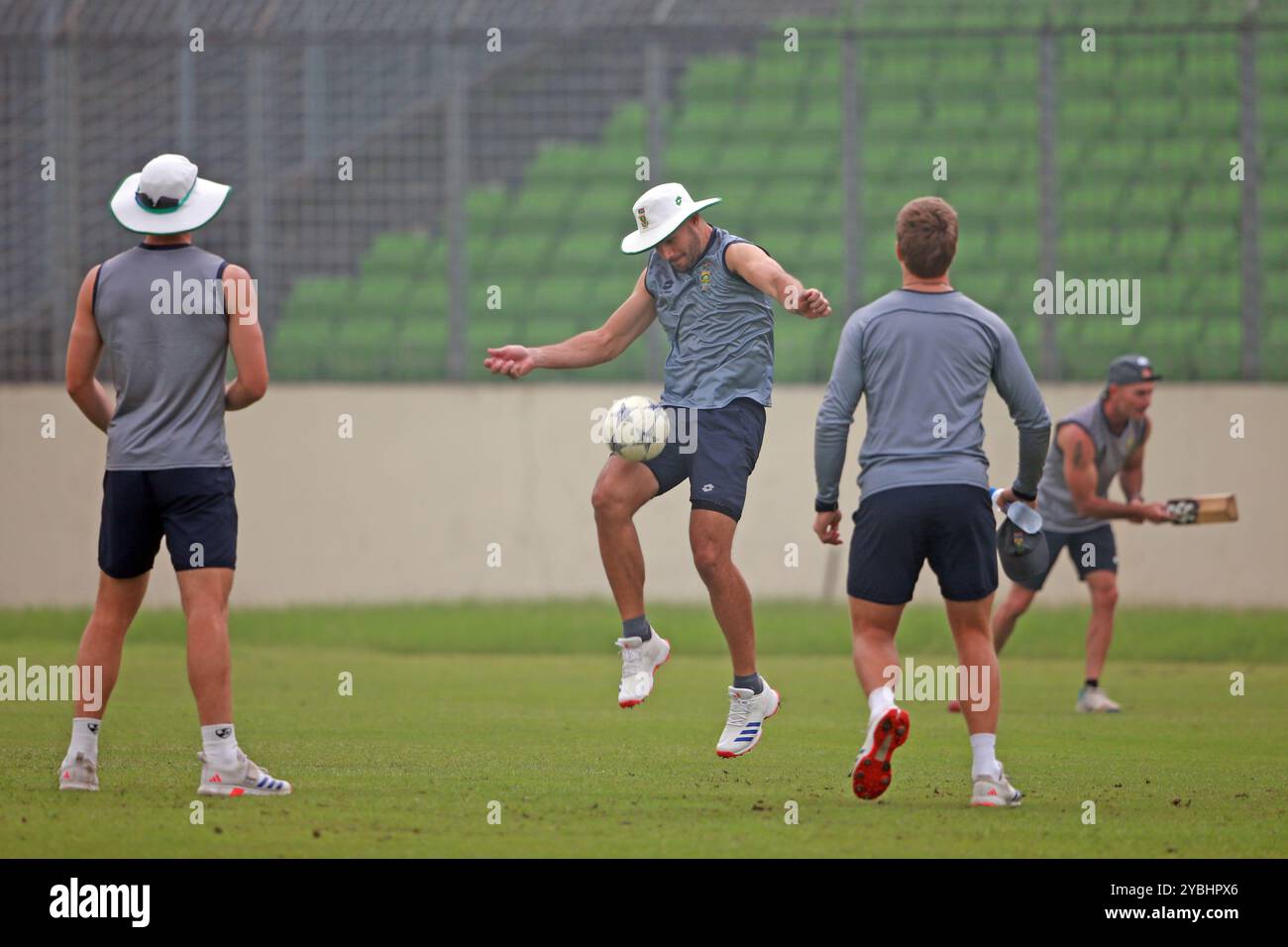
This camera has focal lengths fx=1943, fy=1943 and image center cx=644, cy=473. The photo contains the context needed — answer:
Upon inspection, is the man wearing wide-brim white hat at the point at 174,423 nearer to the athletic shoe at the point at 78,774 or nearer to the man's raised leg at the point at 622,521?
the athletic shoe at the point at 78,774

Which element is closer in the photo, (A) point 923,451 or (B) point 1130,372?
(A) point 923,451

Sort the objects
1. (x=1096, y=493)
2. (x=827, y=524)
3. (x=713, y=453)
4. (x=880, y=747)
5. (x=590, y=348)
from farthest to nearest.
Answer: (x=1096, y=493) < (x=590, y=348) < (x=713, y=453) < (x=827, y=524) < (x=880, y=747)

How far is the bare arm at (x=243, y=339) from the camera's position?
23.2 feet

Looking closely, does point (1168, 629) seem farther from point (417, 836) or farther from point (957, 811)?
point (417, 836)

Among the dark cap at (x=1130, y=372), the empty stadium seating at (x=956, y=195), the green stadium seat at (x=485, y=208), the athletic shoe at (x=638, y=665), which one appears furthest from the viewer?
the green stadium seat at (x=485, y=208)

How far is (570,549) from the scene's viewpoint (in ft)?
55.0

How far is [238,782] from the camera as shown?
712cm

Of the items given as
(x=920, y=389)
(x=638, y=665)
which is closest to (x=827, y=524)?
(x=920, y=389)

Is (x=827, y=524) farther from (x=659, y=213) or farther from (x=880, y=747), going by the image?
(x=659, y=213)

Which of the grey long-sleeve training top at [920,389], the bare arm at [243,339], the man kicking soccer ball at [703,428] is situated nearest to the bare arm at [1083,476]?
the man kicking soccer ball at [703,428]

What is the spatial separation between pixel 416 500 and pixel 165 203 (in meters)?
9.82

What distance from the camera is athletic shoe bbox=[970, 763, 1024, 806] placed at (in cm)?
708

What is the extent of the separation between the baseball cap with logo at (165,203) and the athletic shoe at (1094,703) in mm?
6306

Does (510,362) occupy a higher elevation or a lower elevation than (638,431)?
higher
